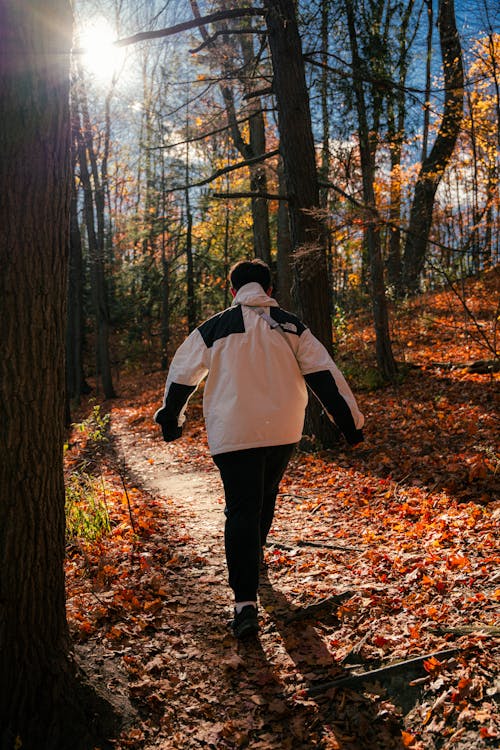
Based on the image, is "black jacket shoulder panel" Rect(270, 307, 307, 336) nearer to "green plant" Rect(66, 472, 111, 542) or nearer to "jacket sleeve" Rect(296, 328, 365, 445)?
"jacket sleeve" Rect(296, 328, 365, 445)

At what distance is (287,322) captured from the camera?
3721mm

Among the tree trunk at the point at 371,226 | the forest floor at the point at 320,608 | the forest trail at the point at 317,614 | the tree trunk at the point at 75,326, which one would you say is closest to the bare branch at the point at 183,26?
the tree trunk at the point at 371,226

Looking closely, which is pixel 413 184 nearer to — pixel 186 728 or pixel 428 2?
pixel 428 2

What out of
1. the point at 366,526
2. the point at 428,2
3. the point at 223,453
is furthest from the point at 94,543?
the point at 428,2

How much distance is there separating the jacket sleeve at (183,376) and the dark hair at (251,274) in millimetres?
505

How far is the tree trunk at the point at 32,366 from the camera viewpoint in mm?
2414

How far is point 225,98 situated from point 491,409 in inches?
309

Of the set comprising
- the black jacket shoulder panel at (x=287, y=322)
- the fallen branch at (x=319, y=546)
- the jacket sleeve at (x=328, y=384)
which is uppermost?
the black jacket shoulder panel at (x=287, y=322)

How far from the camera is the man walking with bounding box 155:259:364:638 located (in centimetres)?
348

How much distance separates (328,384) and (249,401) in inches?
21.8

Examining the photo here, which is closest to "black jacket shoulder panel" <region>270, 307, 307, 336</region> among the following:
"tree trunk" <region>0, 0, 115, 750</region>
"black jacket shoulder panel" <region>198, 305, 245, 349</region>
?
"black jacket shoulder panel" <region>198, 305, 245, 349</region>

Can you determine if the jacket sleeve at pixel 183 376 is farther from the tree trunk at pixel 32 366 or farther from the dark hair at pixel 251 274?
the tree trunk at pixel 32 366

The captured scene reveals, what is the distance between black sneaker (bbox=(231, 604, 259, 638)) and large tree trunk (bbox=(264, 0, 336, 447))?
5237mm

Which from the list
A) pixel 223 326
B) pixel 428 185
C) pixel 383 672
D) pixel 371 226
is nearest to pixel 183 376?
pixel 223 326
